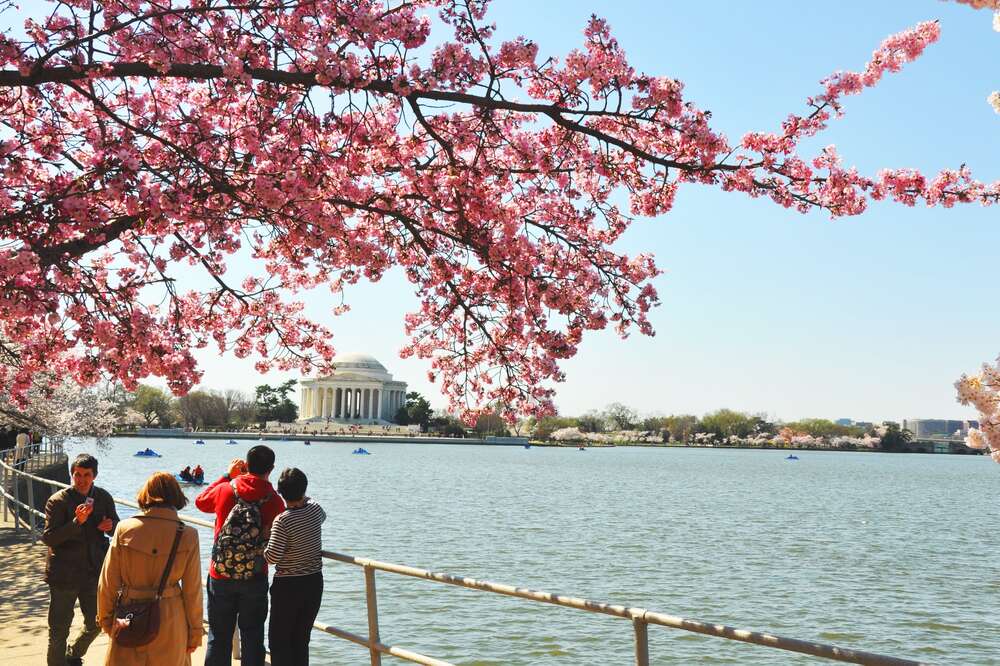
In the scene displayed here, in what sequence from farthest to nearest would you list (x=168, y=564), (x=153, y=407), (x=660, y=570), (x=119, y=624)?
(x=153, y=407) < (x=660, y=570) < (x=168, y=564) < (x=119, y=624)

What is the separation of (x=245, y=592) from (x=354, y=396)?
168 m

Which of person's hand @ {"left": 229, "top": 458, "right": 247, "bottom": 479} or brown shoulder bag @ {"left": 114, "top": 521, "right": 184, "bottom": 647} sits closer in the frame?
brown shoulder bag @ {"left": 114, "top": 521, "right": 184, "bottom": 647}

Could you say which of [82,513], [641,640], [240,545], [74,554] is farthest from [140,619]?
[641,640]

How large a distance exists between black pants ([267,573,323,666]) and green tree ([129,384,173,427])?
5937 inches

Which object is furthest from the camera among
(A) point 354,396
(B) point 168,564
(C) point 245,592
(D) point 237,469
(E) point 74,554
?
(A) point 354,396

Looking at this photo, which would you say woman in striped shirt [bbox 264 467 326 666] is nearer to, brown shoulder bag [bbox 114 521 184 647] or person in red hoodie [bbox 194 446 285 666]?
person in red hoodie [bbox 194 446 285 666]

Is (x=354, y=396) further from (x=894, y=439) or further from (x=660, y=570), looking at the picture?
(x=660, y=570)

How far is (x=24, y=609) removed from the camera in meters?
9.48

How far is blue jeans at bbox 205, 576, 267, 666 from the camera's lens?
593 centimetres

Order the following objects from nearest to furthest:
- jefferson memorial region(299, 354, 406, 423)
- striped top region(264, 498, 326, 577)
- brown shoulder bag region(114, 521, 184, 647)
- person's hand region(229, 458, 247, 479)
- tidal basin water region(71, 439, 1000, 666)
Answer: brown shoulder bag region(114, 521, 184, 647), striped top region(264, 498, 326, 577), person's hand region(229, 458, 247, 479), tidal basin water region(71, 439, 1000, 666), jefferson memorial region(299, 354, 406, 423)

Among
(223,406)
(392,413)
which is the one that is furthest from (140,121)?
(392,413)

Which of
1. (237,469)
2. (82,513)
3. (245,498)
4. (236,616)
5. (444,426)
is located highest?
(444,426)

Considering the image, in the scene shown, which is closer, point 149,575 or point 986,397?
point 149,575

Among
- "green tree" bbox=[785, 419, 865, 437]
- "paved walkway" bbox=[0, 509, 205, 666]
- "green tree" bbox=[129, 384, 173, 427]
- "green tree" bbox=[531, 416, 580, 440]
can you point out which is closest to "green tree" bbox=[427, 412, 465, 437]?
"green tree" bbox=[531, 416, 580, 440]
